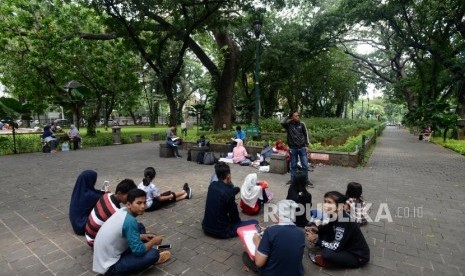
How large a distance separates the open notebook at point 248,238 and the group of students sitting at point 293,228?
9 centimetres

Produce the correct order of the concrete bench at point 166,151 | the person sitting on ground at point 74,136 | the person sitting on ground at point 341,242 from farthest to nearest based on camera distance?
the person sitting on ground at point 74,136, the concrete bench at point 166,151, the person sitting on ground at point 341,242

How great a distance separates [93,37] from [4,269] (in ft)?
56.2

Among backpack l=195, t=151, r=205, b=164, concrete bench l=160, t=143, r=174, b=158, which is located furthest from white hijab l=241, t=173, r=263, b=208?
concrete bench l=160, t=143, r=174, b=158

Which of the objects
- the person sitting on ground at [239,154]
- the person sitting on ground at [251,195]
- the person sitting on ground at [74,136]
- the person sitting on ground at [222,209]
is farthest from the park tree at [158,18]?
the person sitting on ground at [222,209]

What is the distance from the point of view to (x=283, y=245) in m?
2.78

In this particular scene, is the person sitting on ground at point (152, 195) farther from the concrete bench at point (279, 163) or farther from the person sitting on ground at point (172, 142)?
the person sitting on ground at point (172, 142)

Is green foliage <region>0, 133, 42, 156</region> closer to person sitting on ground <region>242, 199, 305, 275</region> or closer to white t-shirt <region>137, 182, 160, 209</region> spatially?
white t-shirt <region>137, 182, 160, 209</region>

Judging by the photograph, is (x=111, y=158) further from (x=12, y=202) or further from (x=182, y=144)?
(x=12, y=202)

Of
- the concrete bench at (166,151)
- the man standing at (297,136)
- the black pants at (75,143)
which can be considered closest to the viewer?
the man standing at (297,136)

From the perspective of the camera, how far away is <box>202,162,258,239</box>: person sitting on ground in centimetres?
408

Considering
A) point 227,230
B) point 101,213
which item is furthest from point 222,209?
A: point 101,213

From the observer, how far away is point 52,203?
240 inches

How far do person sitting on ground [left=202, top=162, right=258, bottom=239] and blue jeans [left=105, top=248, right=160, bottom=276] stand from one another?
119cm

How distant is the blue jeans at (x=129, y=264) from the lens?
315cm
